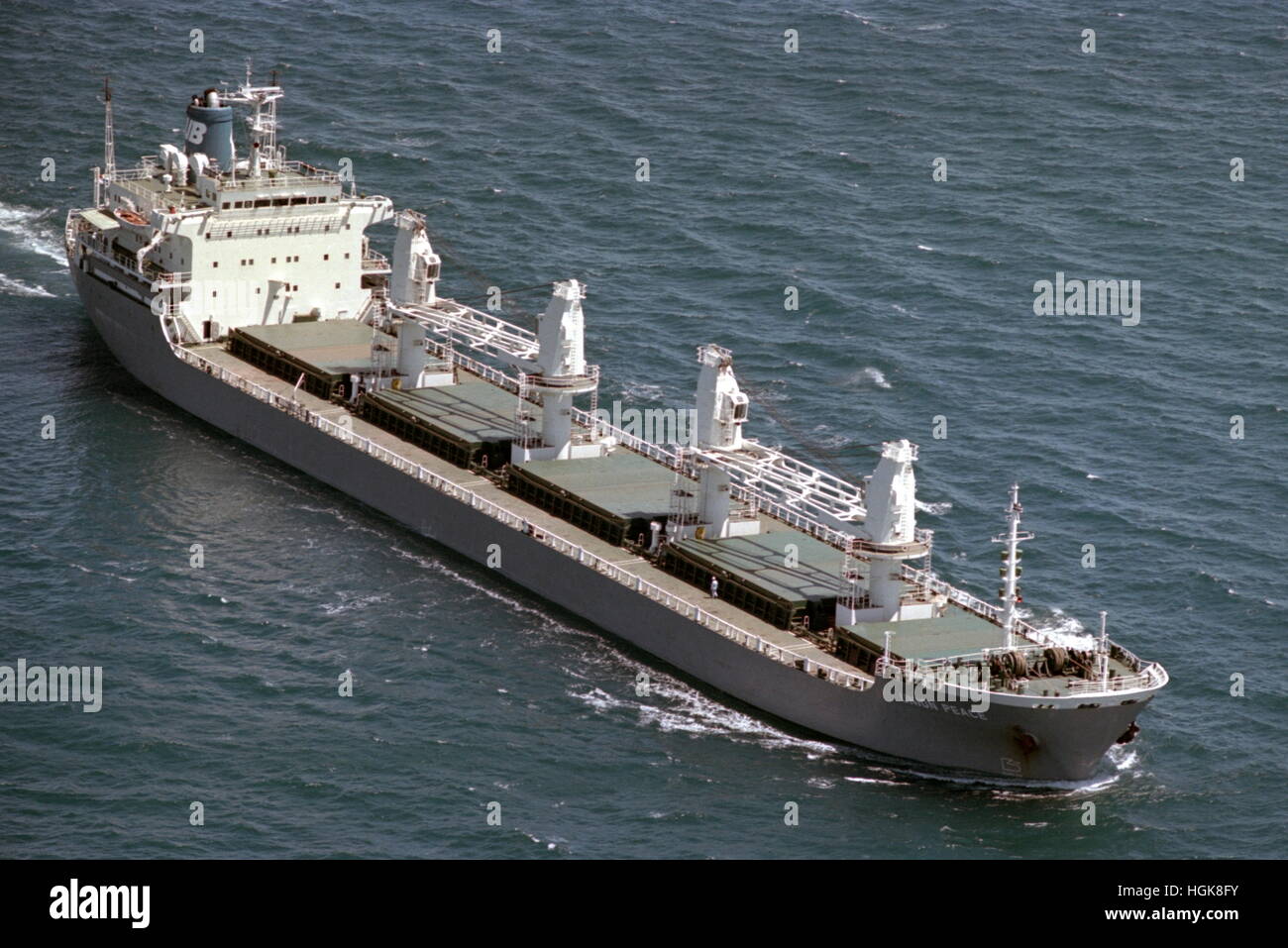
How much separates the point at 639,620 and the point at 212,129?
4529 cm

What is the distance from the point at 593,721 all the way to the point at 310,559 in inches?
753

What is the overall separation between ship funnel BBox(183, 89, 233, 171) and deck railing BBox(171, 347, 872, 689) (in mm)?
12720

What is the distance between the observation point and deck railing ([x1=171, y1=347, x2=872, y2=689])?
3622 inches

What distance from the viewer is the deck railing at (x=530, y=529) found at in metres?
92.0

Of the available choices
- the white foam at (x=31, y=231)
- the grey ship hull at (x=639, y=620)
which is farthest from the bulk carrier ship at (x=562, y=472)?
the white foam at (x=31, y=231)

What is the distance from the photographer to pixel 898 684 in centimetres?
8794

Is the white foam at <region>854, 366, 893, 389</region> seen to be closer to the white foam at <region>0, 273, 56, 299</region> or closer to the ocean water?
the ocean water

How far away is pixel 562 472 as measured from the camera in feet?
354

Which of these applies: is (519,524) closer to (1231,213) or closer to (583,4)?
(1231,213)

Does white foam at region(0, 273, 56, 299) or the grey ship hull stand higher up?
white foam at region(0, 273, 56, 299)

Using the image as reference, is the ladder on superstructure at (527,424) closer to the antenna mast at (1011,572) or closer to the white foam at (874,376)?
the white foam at (874,376)

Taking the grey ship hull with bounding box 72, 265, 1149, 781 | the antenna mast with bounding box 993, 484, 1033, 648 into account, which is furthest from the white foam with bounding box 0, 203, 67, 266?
the antenna mast with bounding box 993, 484, 1033, 648

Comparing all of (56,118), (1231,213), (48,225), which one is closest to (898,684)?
(1231,213)

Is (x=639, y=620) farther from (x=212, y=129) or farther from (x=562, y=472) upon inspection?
(x=212, y=129)
